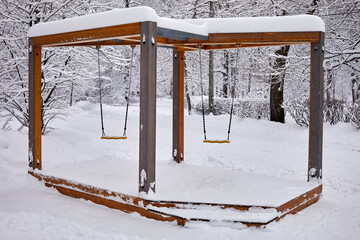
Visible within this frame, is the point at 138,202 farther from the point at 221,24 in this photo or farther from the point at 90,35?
the point at 221,24

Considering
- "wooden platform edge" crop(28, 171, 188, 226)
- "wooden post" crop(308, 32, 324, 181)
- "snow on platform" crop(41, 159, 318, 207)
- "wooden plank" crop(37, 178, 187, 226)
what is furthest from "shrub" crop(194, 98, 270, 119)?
"wooden plank" crop(37, 178, 187, 226)

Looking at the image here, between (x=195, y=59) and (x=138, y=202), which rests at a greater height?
(x=195, y=59)

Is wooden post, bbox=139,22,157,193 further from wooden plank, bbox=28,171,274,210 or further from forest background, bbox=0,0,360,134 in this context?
forest background, bbox=0,0,360,134

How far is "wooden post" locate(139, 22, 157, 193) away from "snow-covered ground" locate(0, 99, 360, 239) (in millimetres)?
595

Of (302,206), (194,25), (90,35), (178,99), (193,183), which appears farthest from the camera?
(178,99)

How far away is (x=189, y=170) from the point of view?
23.0 ft

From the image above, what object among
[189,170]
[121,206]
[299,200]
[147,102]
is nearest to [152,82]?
[147,102]

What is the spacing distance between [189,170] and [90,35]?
9.85 ft

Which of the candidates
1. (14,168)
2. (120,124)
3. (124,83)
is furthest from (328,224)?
(124,83)

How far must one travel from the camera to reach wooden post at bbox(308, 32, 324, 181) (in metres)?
5.89

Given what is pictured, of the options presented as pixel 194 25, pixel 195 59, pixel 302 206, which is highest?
pixel 195 59

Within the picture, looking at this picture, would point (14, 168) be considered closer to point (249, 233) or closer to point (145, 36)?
point (145, 36)

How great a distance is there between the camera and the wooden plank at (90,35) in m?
5.05

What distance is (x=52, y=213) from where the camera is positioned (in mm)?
5105
